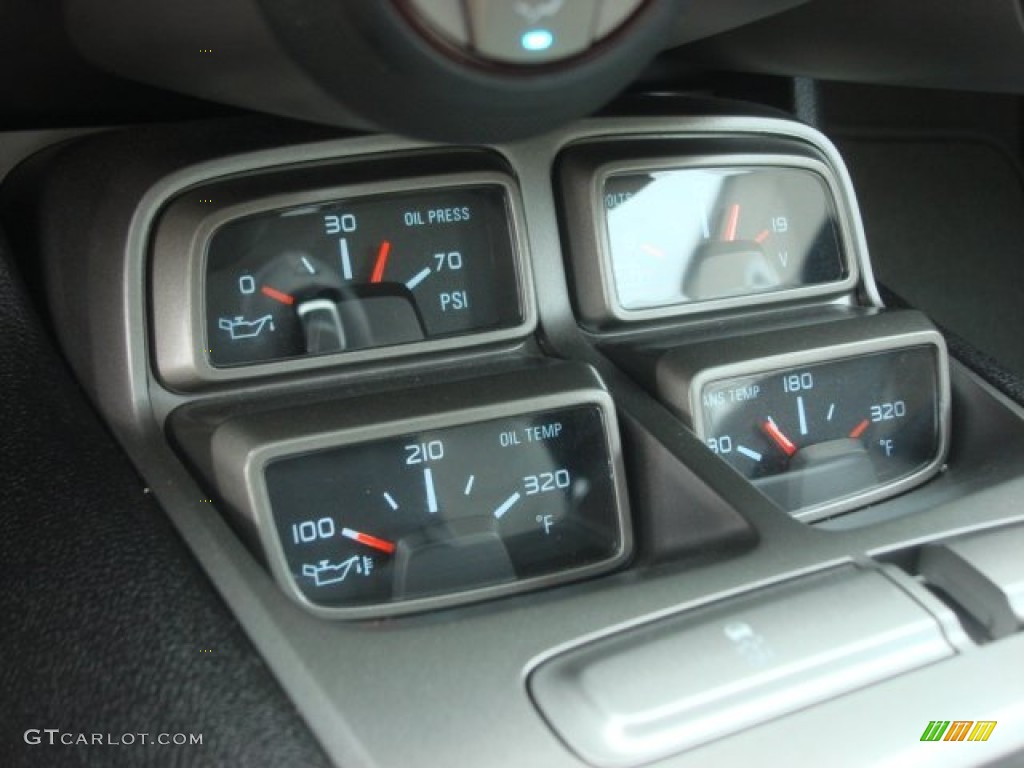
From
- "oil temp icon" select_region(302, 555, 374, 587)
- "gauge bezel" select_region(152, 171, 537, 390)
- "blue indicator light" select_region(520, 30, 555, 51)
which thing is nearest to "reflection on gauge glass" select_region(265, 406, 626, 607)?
"oil temp icon" select_region(302, 555, 374, 587)

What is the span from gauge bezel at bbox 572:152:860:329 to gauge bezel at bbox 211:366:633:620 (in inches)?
4.7

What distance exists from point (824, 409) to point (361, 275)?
41 cm

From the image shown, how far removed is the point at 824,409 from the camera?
3.56ft

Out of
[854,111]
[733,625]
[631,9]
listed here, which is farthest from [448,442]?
[854,111]

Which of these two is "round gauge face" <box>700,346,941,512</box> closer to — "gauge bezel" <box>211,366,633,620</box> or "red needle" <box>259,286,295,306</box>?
"gauge bezel" <box>211,366,633,620</box>

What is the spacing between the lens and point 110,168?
95 centimetres

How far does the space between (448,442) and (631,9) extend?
390 mm

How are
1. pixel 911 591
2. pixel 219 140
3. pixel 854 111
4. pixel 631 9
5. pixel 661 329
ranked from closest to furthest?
pixel 631 9 < pixel 911 591 < pixel 219 140 < pixel 661 329 < pixel 854 111

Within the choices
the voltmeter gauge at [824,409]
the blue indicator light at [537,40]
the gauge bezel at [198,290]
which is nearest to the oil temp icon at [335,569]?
the gauge bezel at [198,290]

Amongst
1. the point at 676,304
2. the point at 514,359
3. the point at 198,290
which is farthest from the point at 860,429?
the point at 198,290

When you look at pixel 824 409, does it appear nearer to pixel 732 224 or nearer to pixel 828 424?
pixel 828 424

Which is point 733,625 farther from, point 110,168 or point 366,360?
point 110,168

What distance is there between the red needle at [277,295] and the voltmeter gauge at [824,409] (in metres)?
0.30

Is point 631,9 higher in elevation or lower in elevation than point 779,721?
higher
